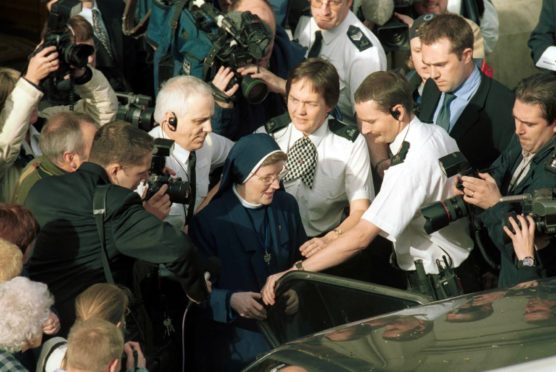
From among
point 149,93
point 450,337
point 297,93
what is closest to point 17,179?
point 297,93

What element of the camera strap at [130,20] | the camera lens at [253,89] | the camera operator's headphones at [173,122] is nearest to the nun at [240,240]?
the camera operator's headphones at [173,122]

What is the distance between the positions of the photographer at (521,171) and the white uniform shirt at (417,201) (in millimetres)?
223

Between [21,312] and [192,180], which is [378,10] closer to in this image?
[192,180]

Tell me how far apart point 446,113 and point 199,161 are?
4.98 feet

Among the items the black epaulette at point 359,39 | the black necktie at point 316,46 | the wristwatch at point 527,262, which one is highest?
the black epaulette at point 359,39

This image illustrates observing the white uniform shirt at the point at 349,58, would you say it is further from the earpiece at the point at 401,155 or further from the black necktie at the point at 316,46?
the earpiece at the point at 401,155

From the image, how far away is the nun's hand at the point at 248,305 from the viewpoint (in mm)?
6215

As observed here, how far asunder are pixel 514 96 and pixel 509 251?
1.27 metres

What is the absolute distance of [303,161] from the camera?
281 inches

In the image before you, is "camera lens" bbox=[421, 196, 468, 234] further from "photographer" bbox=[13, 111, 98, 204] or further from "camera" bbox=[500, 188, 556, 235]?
"photographer" bbox=[13, 111, 98, 204]

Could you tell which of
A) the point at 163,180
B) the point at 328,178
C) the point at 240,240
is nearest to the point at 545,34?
the point at 328,178

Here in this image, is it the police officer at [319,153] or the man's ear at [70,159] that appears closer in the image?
the man's ear at [70,159]

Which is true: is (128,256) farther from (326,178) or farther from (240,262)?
(326,178)

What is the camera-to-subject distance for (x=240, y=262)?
6.47m
